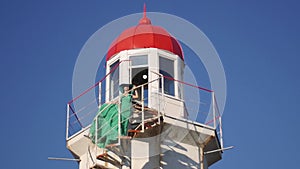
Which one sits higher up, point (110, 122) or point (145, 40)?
point (145, 40)

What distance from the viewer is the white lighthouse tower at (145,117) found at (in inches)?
861

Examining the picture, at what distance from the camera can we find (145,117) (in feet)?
73.8

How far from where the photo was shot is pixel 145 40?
24969 mm

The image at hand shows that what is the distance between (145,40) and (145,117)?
3.43m

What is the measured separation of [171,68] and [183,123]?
2.64 metres

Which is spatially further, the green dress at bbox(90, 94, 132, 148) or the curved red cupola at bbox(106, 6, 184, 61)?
the curved red cupola at bbox(106, 6, 184, 61)

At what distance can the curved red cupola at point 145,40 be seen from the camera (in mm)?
24906

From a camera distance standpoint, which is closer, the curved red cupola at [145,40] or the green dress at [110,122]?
the green dress at [110,122]

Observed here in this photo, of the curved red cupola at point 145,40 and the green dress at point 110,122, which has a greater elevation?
the curved red cupola at point 145,40

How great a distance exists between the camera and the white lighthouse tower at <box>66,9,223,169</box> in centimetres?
2188

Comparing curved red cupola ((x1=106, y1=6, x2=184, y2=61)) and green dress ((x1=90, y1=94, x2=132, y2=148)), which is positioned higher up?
curved red cupola ((x1=106, y1=6, x2=184, y2=61))

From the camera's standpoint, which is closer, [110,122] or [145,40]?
[110,122]

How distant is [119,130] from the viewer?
69.8 feet

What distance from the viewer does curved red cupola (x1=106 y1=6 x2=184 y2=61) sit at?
24906mm
